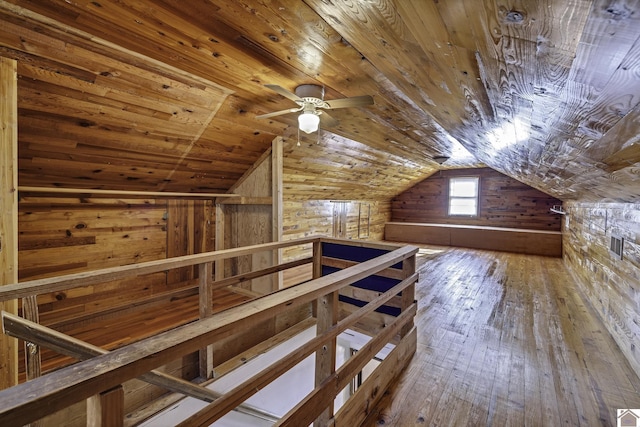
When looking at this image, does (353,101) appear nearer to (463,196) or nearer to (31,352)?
(31,352)

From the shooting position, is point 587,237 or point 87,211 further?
point 587,237

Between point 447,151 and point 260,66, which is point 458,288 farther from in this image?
point 260,66

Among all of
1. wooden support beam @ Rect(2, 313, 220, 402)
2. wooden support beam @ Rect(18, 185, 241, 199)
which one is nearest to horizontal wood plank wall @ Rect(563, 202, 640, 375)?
wooden support beam @ Rect(2, 313, 220, 402)

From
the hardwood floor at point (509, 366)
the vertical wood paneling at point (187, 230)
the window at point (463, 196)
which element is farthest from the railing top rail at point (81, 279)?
the window at point (463, 196)

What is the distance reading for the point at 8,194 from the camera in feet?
5.78

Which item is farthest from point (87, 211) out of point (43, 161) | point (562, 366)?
point (562, 366)

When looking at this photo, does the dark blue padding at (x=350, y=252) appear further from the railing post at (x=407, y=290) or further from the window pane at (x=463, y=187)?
the window pane at (x=463, y=187)

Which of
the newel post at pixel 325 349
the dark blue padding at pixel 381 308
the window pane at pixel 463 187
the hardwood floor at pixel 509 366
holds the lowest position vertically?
the hardwood floor at pixel 509 366

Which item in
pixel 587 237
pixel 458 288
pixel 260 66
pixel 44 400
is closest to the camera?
pixel 44 400

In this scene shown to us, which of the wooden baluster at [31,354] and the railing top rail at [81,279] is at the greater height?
the railing top rail at [81,279]

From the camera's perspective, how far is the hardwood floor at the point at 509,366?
1.69 meters

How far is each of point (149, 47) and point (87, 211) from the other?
2289 millimetres

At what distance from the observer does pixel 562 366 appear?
2.15 meters

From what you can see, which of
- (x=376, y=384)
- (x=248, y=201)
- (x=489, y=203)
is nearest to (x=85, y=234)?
(x=248, y=201)
